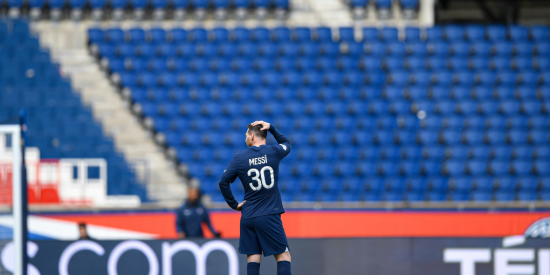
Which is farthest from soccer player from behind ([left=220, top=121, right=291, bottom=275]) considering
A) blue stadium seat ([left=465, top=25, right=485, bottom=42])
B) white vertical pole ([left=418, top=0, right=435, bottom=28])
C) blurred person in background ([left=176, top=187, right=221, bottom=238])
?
white vertical pole ([left=418, top=0, right=435, bottom=28])

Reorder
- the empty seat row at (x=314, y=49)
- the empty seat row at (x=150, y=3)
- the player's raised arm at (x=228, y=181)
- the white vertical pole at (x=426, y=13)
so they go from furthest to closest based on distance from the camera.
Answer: the white vertical pole at (x=426, y=13), the empty seat row at (x=150, y=3), the empty seat row at (x=314, y=49), the player's raised arm at (x=228, y=181)

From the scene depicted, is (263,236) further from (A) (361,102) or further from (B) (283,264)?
(A) (361,102)

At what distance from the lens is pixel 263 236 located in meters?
4.85

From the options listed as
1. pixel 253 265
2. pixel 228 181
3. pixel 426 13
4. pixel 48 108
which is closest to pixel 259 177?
pixel 228 181

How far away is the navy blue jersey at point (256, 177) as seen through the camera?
15.7 ft

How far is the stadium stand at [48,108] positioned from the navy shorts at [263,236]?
6657 millimetres

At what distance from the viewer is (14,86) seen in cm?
1382

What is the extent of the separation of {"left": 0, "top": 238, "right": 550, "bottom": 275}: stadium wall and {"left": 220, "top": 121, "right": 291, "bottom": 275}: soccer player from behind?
127cm

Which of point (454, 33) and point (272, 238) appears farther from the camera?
point (454, 33)

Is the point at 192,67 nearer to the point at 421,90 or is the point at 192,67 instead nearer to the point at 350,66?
the point at 350,66

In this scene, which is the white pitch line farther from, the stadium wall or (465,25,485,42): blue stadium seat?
(465,25,485,42): blue stadium seat

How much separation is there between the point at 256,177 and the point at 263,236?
1.66ft

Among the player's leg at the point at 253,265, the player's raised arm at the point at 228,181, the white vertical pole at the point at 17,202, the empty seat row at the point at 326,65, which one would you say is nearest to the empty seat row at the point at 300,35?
the empty seat row at the point at 326,65

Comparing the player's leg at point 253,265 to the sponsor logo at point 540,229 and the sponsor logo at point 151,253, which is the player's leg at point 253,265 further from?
the sponsor logo at point 540,229
